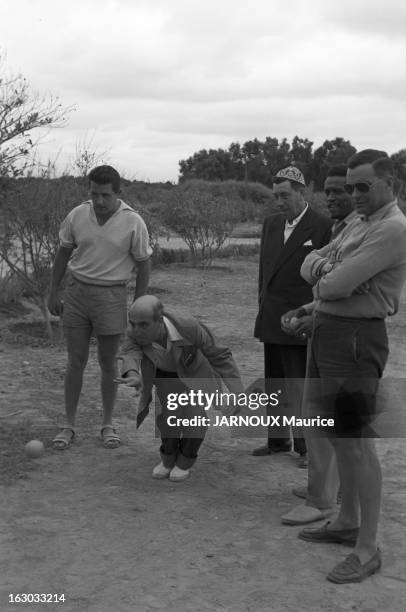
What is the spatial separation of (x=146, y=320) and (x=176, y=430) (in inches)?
34.5

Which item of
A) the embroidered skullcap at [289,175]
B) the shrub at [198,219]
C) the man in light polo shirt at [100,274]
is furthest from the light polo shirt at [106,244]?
the shrub at [198,219]

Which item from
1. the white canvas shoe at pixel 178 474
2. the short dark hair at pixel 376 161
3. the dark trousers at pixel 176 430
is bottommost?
the white canvas shoe at pixel 178 474

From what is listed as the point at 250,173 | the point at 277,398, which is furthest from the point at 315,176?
the point at 277,398

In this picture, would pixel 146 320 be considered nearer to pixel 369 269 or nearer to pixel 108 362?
pixel 108 362

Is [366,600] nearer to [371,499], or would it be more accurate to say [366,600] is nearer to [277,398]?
[371,499]

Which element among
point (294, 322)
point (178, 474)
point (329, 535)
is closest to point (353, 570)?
point (329, 535)

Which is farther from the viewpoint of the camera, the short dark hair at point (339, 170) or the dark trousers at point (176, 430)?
the dark trousers at point (176, 430)

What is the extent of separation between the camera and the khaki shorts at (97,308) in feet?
17.4

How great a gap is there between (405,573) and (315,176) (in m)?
57.7

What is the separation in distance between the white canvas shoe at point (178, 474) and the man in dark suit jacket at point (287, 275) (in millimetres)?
787

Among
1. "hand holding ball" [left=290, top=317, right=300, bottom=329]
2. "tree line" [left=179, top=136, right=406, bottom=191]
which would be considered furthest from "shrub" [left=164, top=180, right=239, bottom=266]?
"tree line" [left=179, top=136, right=406, bottom=191]

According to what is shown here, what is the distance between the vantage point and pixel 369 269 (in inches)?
135

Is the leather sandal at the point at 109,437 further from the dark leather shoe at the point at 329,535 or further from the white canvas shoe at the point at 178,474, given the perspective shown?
the dark leather shoe at the point at 329,535

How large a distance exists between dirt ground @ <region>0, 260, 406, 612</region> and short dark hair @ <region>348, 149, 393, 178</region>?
1.81m
